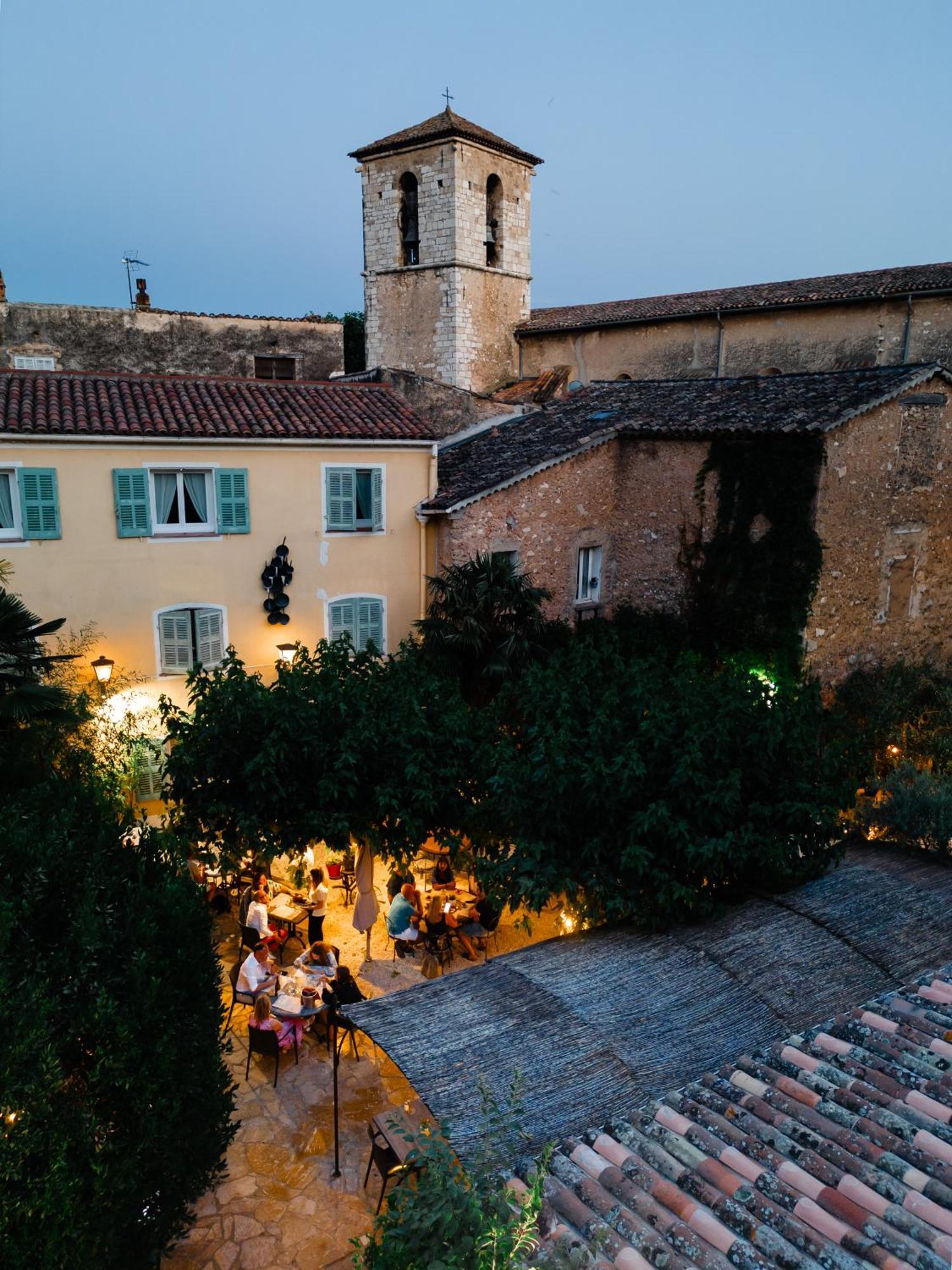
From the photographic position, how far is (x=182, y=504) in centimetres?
1436

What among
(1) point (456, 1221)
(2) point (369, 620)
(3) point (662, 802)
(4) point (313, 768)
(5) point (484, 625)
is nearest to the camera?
(1) point (456, 1221)

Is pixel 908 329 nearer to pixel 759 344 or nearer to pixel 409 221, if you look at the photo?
pixel 759 344

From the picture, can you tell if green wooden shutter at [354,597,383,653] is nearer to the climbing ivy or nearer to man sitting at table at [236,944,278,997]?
the climbing ivy

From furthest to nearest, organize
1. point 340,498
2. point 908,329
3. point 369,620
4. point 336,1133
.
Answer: point 908,329
point 369,620
point 340,498
point 336,1133

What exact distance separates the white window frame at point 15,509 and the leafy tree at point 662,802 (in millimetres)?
7972

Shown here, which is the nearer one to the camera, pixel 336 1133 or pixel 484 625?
pixel 336 1133

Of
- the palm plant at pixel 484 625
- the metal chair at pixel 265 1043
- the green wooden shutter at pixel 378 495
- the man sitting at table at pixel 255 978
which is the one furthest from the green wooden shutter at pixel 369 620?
the metal chair at pixel 265 1043

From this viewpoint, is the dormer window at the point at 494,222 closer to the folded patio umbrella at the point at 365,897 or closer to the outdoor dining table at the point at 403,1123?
the folded patio umbrella at the point at 365,897

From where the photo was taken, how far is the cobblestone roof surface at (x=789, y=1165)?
421 centimetres

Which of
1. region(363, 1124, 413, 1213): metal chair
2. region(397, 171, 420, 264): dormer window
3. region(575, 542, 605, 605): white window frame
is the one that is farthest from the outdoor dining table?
region(397, 171, 420, 264): dormer window

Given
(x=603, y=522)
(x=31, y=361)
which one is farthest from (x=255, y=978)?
(x=31, y=361)

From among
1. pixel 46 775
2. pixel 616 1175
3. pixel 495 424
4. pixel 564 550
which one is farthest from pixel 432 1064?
pixel 495 424

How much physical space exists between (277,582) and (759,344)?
45.7 ft

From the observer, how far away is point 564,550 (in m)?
18.2
